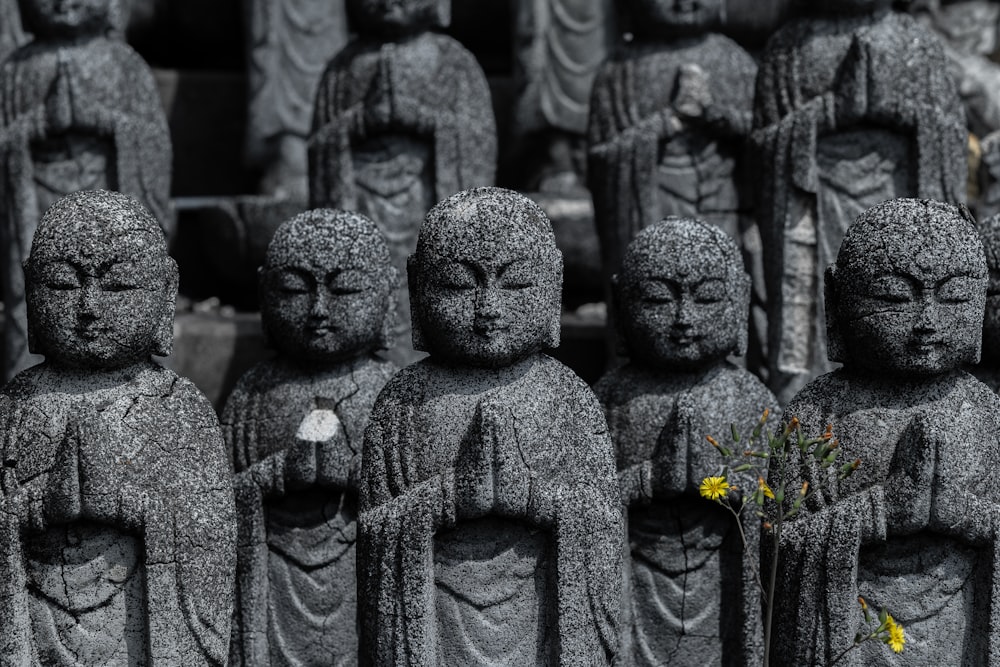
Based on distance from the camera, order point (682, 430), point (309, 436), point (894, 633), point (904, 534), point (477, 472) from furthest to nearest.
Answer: point (309, 436), point (682, 430), point (904, 534), point (477, 472), point (894, 633)

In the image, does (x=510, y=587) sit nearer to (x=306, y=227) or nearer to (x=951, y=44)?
(x=306, y=227)

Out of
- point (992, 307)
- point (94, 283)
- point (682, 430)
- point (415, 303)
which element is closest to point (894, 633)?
point (682, 430)

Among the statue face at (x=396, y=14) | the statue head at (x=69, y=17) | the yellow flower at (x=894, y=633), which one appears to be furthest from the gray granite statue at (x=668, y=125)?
the yellow flower at (x=894, y=633)

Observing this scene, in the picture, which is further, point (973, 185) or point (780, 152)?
point (973, 185)

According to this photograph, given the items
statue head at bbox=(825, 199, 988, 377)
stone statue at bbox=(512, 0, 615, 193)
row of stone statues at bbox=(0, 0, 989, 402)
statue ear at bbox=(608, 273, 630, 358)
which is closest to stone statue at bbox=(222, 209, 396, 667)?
statue ear at bbox=(608, 273, 630, 358)

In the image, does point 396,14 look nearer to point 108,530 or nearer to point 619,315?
point 619,315

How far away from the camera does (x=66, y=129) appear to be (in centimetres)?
1051

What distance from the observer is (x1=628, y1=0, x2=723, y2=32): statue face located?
34.2 ft

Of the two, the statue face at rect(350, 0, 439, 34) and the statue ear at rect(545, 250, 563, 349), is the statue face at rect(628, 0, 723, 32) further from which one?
the statue ear at rect(545, 250, 563, 349)

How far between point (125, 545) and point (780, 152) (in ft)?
14.3

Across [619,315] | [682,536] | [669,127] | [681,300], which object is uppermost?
[669,127]

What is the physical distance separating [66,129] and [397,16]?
1.83 metres

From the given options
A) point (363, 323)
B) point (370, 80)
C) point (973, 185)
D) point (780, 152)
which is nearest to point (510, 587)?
point (363, 323)

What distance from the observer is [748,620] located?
769cm
